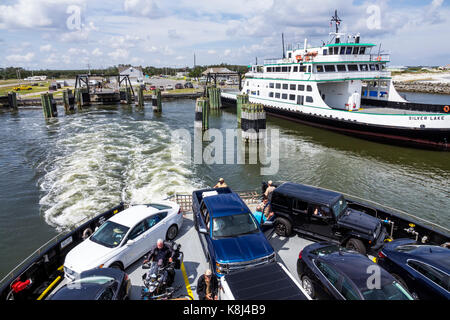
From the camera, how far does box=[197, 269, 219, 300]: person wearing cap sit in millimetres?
5909

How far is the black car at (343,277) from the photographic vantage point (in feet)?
16.9

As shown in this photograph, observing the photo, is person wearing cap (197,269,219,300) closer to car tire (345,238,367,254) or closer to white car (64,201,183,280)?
white car (64,201,183,280)

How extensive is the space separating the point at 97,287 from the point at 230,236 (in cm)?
329

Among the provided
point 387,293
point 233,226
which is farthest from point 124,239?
point 387,293

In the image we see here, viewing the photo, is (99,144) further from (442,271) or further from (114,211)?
(442,271)

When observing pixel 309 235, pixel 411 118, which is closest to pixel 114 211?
pixel 309 235

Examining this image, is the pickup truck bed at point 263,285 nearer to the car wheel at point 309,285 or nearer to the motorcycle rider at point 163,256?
the car wheel at point 309,285

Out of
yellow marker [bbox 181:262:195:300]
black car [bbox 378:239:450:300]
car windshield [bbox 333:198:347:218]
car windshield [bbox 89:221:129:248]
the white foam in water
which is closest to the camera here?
black car [bbox 378:239:450:300]

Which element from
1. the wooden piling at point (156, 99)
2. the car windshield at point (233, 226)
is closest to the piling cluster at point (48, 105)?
the wooden piling at point (156, 99)

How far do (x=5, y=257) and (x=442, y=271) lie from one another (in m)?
14.5

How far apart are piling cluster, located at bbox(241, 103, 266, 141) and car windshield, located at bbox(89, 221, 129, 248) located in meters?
22.5

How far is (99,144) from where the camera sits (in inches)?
1022

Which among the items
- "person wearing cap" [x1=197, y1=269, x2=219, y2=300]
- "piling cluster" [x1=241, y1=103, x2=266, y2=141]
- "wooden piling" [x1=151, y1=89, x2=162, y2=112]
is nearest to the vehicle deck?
"person wearing cap" [x1=197, y1=269, x2=219, y2=300]

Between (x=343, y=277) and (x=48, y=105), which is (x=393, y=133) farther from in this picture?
(x=48, y=105)
